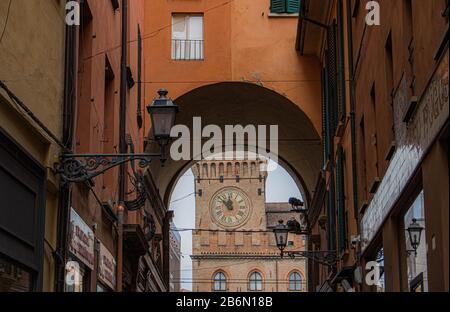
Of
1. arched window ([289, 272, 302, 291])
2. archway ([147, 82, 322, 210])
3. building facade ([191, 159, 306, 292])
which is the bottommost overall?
archway ([147, 82, 322, 210])

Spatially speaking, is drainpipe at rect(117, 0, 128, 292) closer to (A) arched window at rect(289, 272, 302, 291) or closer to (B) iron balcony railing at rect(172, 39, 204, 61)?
(B) iron balcony railing at rect(172, 39, 204, 61)

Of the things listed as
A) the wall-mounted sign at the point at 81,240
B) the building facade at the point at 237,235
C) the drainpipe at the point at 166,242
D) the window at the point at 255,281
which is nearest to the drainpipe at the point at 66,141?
the wall-mounted sign at the point at 81,240

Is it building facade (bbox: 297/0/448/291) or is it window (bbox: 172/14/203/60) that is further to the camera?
window (bbox: 172/14/203/60)

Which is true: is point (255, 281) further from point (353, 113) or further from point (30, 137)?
point (30, 137)

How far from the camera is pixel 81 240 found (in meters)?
14.8

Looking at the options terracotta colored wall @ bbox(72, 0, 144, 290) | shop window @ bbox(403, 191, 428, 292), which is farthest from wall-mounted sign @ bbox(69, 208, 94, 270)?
shop window @ bbox(403, 191, 428, 292)

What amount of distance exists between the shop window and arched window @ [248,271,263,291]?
9562cm

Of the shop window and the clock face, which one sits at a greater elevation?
the clock face

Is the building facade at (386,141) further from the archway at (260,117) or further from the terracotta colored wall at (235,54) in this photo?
the archway at (260,117)

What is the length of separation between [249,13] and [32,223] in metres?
18.2

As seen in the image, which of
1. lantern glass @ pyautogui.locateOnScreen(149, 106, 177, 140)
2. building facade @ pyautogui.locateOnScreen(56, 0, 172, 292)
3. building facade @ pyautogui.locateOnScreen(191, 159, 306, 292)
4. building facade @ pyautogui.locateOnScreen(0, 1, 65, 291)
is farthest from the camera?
building facade @ pyautogui.locateOnScreen(191, 159, 306, 292)

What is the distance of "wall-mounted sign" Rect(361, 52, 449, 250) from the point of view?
9.80 metres

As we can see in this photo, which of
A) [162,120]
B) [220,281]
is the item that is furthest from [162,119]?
[220,281]

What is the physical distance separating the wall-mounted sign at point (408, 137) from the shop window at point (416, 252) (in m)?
0.31
